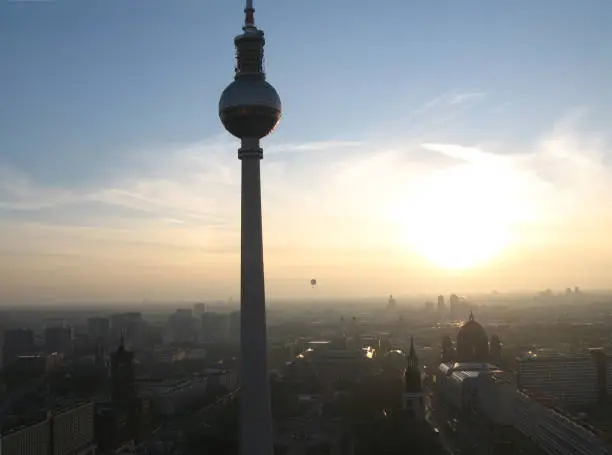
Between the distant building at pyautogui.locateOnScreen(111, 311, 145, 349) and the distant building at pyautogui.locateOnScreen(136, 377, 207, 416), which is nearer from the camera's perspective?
the distant building at pyautogui.locateOnScreen(136, 377, 207, 416)

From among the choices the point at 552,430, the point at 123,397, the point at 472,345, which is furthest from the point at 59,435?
the point at 472,345

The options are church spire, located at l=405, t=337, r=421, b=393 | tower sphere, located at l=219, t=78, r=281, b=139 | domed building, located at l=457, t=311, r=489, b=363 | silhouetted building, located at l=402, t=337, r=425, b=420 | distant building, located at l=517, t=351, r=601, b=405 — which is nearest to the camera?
tower sphere, located at l=219, t=78, r=281, b=139

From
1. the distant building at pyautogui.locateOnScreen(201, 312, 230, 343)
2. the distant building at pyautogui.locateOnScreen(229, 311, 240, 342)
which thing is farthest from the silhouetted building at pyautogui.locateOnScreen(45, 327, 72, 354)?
the distant building at pyautogui.locateOnScreen(229, 311, 240, 342)

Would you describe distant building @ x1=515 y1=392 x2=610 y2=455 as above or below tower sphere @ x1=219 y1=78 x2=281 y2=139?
below

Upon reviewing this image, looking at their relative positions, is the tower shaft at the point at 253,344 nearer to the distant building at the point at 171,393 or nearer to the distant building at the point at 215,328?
the distant building at the point at 171,393

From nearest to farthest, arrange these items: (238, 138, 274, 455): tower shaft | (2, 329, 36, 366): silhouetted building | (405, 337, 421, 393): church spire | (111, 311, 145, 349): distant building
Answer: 1. (238, 138, 274, 455): tower shaft
2. (405, 337, 421, 393): church spire
3. (2, 329, 36, 366): silhouetted building
4. (111, 311, 145, 349): distant building

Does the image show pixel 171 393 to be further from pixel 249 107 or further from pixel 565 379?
pixel 249 107

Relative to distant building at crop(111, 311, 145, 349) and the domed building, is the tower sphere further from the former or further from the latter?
distant building at crop(111, 311, 145, 349)

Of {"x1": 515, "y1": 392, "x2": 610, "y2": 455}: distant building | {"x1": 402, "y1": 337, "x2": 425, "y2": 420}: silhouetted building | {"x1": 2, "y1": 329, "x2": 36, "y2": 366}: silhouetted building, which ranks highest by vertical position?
{"x1": 2, "y1": 329, "x2": 36, "y2": 366}: silhouetted building
